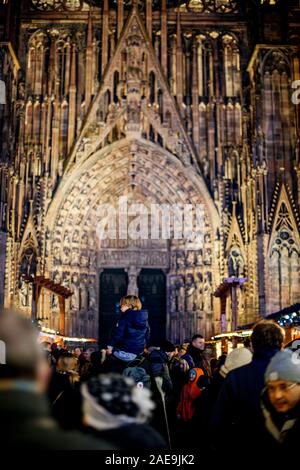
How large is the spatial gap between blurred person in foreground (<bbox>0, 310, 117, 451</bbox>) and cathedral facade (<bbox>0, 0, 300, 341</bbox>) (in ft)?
59.2

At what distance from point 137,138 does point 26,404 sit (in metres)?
20.8

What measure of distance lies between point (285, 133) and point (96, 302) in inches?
334

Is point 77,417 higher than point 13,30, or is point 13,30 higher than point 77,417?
point 13,30

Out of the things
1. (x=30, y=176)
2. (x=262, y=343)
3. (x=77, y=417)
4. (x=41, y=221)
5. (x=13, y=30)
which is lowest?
(x=77, y=417)

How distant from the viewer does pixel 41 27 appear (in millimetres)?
22766

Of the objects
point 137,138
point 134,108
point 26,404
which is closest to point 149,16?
point 134,108

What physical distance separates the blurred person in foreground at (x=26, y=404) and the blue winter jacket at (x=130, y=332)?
343 cm

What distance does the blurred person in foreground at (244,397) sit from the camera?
10.5 feet

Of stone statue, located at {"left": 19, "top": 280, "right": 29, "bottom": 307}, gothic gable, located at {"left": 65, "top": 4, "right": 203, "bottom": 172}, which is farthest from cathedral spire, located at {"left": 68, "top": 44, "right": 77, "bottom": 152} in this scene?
stone statue, located at {"left": 19, "top": 280, "right": 29, "bottom": 307}

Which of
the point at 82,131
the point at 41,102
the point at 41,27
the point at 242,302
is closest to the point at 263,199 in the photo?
the point at 242,302

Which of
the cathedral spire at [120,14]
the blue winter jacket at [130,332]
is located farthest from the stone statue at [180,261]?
the blue winter jacket at [130,332]

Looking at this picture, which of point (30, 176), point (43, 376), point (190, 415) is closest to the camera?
point (43, 376)

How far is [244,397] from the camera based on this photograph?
10.6ft

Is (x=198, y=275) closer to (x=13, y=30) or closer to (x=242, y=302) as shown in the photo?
(x=242, y=302)
